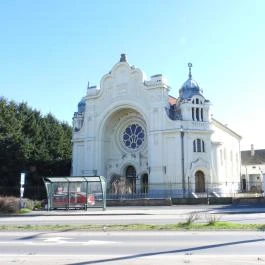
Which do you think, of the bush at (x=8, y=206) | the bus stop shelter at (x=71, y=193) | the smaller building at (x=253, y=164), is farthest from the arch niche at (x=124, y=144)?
the bush at (x=8, y=206)

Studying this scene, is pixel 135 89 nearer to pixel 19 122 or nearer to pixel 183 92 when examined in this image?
pixel 183 92

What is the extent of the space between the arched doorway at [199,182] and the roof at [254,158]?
2784 centimetres

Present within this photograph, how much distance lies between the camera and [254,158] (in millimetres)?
81000

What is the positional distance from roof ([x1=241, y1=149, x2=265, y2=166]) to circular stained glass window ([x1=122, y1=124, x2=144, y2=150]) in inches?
1124

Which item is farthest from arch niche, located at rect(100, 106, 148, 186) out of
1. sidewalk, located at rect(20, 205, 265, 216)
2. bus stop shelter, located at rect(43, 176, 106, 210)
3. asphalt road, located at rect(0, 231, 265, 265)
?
asphalt road, located at rect(0, 231, 265, 265)

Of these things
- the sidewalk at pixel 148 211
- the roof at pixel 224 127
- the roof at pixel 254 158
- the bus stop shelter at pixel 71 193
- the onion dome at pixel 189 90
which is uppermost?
the onion dome at pixel 189 90

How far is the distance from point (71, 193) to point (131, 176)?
73.7 ft

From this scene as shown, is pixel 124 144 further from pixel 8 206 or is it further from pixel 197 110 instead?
pixel 8 206

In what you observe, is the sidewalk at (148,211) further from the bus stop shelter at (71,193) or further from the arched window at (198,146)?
the arched window at (198,146)

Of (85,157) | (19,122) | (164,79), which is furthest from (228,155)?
(19,122)

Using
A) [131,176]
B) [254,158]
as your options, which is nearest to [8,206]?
[131,176]

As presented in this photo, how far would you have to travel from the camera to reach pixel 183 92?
55750 millimetres

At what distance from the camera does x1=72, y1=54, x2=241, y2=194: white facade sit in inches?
2090

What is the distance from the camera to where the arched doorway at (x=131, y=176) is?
56.6 m
